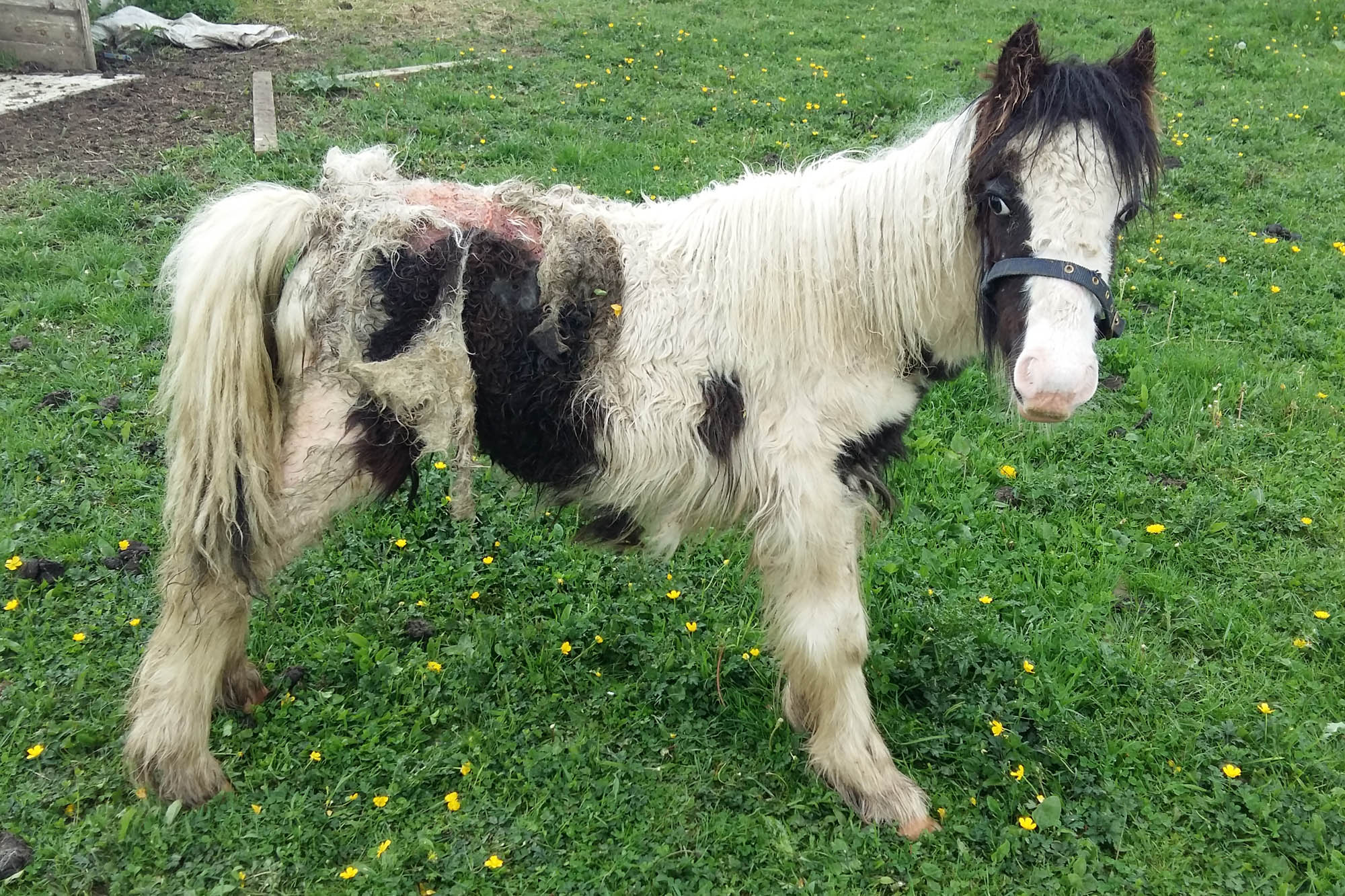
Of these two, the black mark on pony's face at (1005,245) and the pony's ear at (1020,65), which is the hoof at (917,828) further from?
the pony's ear at (1020,65)

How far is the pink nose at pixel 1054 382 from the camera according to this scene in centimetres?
184

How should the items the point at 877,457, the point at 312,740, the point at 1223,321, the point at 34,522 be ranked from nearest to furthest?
the point at 877,457, the point at 312,740, the point at 34,522, the point at 1223,321

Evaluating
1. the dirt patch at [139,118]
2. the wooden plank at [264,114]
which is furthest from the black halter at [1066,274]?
the dirt patch at [139,118]

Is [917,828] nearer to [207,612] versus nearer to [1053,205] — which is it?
[1053,205]

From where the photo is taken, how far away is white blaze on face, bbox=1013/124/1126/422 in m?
1.85

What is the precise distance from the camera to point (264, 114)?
689 centimetres

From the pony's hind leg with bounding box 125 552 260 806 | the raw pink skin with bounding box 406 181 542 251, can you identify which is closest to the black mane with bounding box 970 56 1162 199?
the raw pink skin with bounding box 406 181 542 251

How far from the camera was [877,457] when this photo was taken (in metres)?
2.52

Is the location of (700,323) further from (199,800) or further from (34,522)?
(34,522)

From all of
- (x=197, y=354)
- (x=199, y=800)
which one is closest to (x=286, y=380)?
(x=197, y=354)

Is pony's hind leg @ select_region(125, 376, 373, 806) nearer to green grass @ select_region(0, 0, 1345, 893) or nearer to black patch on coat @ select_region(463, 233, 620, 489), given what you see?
green grass @ select_region(0, 0, 1345, 893)

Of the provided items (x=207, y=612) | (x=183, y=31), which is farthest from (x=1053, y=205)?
(x=183, y=31)

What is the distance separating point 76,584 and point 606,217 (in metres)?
2.50

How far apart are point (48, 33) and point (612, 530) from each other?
8.40 m
